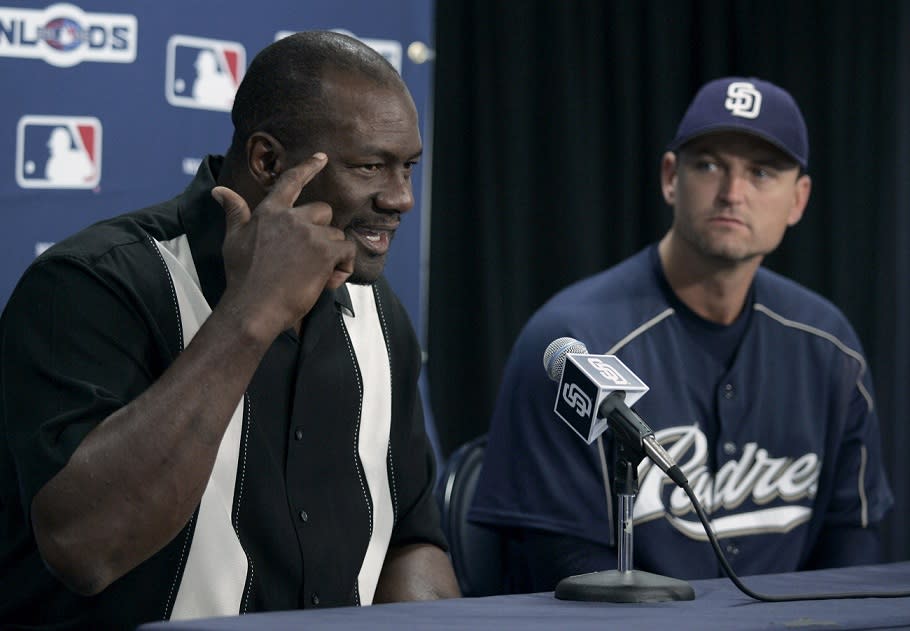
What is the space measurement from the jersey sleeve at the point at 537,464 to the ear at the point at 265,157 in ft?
3.43

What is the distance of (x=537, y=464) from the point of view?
310 centimetres

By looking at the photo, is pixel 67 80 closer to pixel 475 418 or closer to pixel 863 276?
pixel 475 418

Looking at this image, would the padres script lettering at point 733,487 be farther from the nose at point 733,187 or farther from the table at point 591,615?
the table at point 591,615

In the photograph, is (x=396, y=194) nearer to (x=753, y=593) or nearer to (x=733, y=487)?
(x=753, y=593)

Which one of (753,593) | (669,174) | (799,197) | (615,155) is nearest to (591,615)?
(753,593)

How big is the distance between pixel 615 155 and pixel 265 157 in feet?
8.51

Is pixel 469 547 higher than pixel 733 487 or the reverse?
the reverse

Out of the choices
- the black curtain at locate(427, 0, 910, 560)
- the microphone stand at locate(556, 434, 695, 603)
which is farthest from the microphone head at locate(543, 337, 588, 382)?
the black curtain at locate(427, 0, 910, 560)

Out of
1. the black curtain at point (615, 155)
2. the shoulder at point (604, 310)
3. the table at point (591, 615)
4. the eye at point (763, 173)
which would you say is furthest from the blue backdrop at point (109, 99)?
the table at point (591, 615)

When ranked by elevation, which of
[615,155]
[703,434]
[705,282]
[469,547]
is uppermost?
[615,155]

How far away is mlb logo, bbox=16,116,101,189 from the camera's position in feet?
9.70

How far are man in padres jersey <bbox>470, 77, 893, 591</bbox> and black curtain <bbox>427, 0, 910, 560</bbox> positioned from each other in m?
0.99

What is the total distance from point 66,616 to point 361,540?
500 mm

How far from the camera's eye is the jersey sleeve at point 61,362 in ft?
6.44
